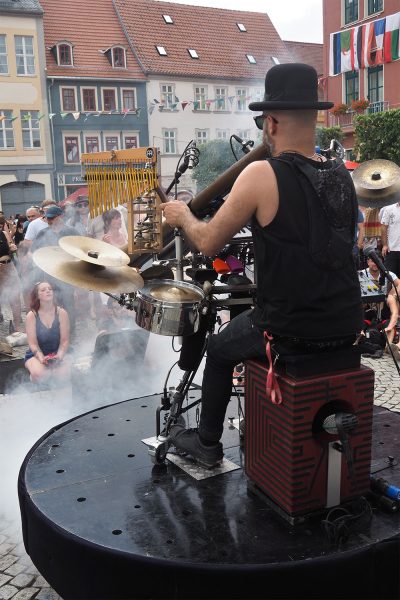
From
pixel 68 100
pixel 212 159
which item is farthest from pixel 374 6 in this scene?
pixel 68 100

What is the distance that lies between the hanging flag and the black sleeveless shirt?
889 inches

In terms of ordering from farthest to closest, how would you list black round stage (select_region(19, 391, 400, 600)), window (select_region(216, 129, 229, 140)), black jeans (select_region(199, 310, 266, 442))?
window (select_region(216, 129, 229, 140)) < black jeans (select_region(199, 310, 266, 442)) < black round stage (select_region(19, 391, 400, 600))

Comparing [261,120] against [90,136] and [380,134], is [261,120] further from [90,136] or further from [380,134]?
[90,136]

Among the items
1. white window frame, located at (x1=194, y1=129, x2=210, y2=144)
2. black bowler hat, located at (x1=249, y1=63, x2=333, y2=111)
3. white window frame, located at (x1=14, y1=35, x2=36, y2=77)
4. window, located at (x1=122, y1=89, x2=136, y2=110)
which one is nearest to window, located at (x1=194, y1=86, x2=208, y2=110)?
white window frame, located at (x1=194, y1=129, x2=210, y2=144)

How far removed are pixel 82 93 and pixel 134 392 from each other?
25742 mm

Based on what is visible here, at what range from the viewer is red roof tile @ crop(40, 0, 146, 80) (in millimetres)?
27391

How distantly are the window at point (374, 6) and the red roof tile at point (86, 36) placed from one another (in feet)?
33.9

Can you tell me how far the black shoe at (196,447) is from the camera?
8.73 feet

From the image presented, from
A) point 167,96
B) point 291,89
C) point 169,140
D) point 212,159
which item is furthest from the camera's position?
point 167,96

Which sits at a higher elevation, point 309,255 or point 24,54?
point 24,54

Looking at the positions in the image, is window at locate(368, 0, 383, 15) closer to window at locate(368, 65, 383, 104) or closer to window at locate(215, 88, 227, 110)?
window at locate(368, 65, 383, 104)

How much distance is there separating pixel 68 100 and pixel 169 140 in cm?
575

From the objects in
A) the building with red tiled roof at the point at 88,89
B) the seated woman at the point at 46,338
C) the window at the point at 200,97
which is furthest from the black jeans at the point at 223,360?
the building with red tiled roof at the point at 88,89

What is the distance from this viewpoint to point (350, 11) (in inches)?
976
